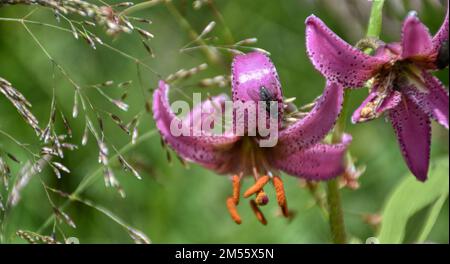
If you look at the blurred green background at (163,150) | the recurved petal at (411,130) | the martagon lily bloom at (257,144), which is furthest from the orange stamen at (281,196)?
Result: the blurred green background at (163,150)

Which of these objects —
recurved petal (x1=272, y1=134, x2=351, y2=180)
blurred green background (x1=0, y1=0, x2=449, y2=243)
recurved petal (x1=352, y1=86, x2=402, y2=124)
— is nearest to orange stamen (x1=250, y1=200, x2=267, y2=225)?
recurved petal (x1=272, y1=134, x2=351, y2=180)

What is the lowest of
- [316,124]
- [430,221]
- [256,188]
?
[430,221]

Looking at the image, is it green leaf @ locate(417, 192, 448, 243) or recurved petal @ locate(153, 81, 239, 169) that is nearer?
recurved petal @ locate(153, 81, 239, 169)

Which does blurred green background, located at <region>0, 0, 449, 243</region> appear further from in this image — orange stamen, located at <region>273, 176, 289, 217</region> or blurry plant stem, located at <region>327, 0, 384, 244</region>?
orange stamen, located at <region>273, 176, 289, 217</region>

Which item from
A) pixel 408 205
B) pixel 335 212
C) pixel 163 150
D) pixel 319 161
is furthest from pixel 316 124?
pixel 163 150

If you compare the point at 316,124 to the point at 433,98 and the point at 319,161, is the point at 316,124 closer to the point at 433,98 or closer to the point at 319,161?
the point at 319,161

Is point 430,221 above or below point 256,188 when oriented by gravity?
below
